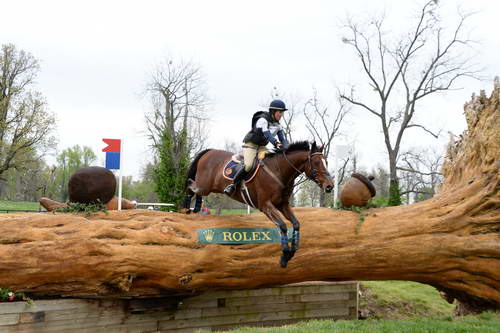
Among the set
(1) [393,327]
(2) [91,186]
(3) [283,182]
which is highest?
(3) [283,182]

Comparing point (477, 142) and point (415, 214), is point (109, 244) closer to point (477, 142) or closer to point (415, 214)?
point (415, 214)

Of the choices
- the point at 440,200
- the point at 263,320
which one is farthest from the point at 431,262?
the point at 263,320

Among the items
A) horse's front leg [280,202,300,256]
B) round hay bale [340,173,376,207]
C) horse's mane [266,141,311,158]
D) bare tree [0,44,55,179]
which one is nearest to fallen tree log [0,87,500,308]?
round hay bale [340,173,376,207]

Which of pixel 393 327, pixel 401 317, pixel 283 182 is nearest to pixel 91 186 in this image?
pixel 283 182

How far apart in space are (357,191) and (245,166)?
277 cm

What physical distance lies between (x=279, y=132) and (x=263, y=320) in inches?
159

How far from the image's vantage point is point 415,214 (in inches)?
291

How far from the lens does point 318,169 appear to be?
214 inches

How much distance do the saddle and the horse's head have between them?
0.81 m

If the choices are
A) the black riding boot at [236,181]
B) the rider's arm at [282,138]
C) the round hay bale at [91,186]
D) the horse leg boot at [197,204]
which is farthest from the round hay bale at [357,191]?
the round hay bale at [91,186]

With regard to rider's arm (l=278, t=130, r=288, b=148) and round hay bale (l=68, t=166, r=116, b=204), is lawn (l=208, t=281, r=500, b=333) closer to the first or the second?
rider's arm (l=278, t=130, r=288, b=148)

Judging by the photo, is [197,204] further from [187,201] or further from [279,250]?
[279,250]

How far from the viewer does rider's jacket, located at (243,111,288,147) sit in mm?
6055

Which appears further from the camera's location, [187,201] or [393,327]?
[187,201]
